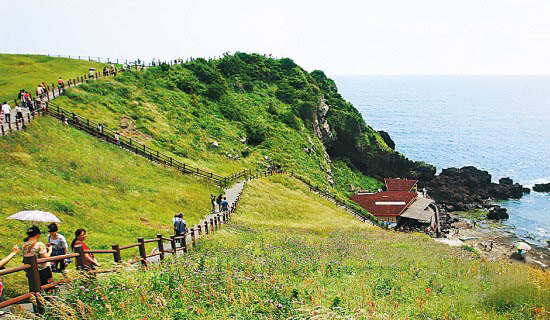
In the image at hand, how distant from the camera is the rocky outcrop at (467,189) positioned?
233 feet

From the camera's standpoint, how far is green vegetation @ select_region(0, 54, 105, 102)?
46.0 m

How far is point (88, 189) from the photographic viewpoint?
→ 84.9 feet

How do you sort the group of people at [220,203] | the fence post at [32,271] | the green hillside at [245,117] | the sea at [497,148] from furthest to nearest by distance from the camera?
the sea at [497,148]
the green hillside at [245,117]
the group of people at [220,203]
the fence post at [32,271]

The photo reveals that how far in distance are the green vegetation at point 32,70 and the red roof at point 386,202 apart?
46.9 meters

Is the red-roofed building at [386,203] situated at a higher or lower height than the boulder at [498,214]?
higher

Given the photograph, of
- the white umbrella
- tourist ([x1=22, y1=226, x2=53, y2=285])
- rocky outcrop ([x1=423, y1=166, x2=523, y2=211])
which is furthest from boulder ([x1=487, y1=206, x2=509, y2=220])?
tourist ([x1=22, y1=226, x2=53, y2=285])

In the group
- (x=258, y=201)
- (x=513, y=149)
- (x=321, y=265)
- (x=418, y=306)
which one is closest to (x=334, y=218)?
(x=258, y=201)

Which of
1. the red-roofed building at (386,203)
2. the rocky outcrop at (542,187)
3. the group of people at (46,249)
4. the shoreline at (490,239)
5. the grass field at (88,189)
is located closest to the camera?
the group of people at (46,249)

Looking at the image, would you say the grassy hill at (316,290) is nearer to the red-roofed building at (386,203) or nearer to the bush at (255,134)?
the red-roofed building at (386,203)

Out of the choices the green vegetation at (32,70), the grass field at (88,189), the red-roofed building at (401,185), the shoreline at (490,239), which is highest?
the green vegetation at (32,70)

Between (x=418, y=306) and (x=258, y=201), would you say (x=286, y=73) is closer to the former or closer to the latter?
(x=258, y=201)

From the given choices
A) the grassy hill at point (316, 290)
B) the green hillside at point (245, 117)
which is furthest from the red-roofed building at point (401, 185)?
the grassy hill at point (316, 290)

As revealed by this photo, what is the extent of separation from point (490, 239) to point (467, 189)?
84.3ft

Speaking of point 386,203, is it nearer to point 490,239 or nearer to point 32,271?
point 490,239
